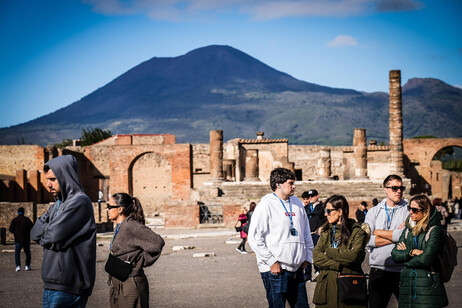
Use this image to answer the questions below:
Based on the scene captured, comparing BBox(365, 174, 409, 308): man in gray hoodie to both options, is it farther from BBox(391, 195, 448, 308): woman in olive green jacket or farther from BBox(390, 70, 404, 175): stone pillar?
BBox(390, 70, 404, 175): stone pillar

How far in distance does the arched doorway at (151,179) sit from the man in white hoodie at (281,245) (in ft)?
112

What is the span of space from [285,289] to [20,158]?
3411 cm

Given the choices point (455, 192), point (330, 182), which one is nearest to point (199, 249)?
point (330, 182)

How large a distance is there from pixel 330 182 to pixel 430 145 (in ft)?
51.5

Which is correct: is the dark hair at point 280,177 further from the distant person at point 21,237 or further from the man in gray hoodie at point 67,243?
the distant person at point 21,237

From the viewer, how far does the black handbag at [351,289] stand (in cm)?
564

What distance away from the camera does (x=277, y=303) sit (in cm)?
573

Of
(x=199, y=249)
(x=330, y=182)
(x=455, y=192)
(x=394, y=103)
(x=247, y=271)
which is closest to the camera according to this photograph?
(x=247, y=271)

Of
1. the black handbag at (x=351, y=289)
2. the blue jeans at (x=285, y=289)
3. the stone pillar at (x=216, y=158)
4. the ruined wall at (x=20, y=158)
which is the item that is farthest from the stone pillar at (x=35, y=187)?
the black handbag at (x=351, y=289)

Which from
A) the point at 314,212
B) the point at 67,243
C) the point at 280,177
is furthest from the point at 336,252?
the point at 314,212

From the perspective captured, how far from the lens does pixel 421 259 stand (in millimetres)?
5496

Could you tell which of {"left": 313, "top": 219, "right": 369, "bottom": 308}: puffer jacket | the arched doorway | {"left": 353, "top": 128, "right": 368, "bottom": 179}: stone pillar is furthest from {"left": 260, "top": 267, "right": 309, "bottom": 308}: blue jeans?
the arched doorway

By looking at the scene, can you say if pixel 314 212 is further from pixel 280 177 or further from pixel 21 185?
pixel 21 185

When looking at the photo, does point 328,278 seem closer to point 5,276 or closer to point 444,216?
point 5,276
